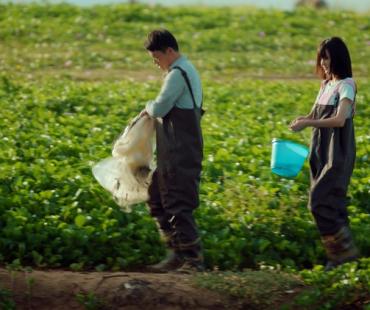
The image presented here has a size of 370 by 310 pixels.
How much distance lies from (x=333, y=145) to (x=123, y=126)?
4522 millimetres

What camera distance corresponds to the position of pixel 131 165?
297 inches

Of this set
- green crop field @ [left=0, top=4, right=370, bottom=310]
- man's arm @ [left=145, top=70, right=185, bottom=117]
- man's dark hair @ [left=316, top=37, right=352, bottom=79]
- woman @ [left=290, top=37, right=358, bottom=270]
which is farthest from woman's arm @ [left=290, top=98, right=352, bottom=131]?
green crop field @ [left=0, top=4, right=370, bottom=310]

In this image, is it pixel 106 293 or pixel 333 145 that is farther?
pixel 333 145

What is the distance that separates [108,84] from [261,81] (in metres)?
2.45

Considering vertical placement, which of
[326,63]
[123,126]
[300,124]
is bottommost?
[123,126]

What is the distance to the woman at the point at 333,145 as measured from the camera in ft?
24.5

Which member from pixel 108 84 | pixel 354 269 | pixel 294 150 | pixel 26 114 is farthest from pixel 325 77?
pixel 108 84

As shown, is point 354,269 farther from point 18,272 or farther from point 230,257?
point 18,272

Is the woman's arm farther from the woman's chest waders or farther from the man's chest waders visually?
the man's chest waders

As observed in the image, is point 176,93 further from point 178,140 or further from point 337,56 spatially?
point 337,56

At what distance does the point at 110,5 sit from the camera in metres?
23.7

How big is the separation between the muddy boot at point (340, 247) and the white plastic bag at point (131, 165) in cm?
129

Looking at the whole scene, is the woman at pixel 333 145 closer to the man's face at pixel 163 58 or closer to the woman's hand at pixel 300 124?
the woman's hand at pixel 300 124

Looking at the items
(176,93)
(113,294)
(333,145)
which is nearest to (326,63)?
(333,145)
